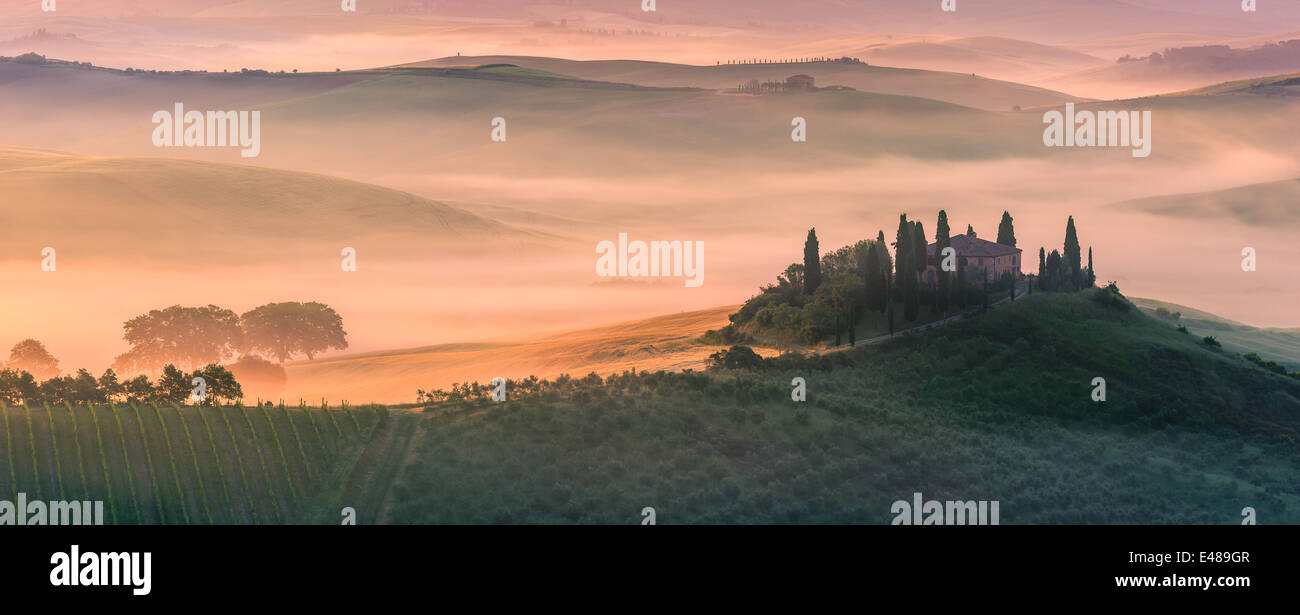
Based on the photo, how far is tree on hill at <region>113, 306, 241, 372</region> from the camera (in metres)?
118

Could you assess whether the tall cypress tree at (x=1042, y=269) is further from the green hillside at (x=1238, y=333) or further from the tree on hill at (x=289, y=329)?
the tree on hill at (x=289, y=329)

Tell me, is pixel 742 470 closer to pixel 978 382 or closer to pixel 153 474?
pixel 978 382

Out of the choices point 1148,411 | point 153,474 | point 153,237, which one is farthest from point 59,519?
point 153,237

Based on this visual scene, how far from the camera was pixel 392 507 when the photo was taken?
68500 mm

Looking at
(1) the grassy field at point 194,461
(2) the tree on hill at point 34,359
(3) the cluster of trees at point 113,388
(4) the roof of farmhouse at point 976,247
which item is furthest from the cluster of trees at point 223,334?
(4) the roof of farmhouse at point 976,247

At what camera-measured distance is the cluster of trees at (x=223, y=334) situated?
119 meters

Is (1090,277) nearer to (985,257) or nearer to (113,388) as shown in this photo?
(985,257)


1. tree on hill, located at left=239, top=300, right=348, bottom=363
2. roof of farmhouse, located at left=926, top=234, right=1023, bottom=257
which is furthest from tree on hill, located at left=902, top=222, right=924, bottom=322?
tree on hill, located at left=239, top=300, right=348, bottom=363

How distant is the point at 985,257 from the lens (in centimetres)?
11375

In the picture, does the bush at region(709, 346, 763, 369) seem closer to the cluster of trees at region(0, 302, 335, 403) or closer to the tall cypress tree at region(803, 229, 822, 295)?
the tall cypress tree at region(803, 229, 822, 295)

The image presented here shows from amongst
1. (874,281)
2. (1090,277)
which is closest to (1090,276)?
(1090,277)

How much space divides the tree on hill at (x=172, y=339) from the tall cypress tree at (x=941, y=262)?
225ft

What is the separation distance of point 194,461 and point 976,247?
72.9m

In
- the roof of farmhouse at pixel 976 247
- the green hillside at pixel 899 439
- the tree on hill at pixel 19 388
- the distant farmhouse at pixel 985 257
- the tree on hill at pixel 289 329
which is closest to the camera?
the green hillside at pixel 899 439
